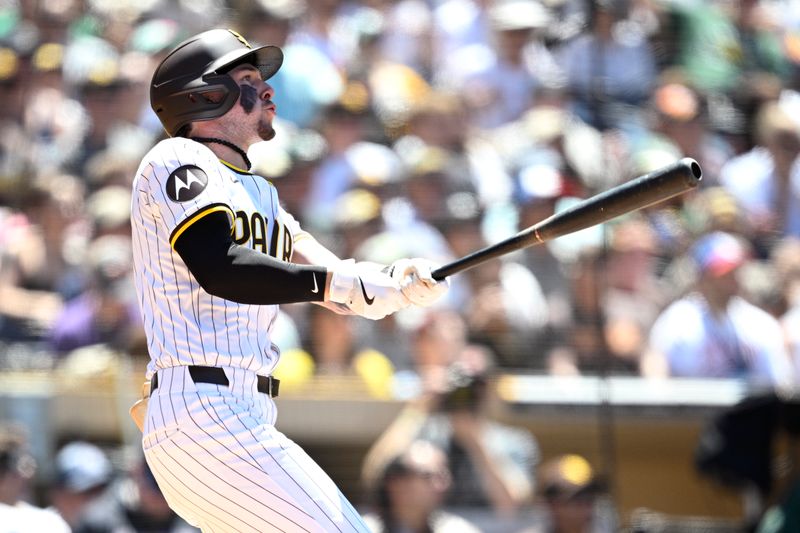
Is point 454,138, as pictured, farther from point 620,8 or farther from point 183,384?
point 183,384

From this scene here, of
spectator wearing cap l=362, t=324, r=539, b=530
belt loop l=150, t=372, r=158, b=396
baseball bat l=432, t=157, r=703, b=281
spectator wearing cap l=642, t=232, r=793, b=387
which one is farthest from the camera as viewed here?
spectator wearing cap l=642, t=232, r=793, b=387

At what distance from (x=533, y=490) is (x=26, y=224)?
3.04m

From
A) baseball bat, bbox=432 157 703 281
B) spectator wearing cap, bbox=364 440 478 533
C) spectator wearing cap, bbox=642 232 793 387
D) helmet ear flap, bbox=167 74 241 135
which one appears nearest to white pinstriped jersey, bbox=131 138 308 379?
helmet ear flap, bbox=167 74 241 135

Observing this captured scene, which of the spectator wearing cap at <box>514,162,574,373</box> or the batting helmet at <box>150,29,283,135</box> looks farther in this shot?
the spectator wearing cap at <box>514,162,574,373</box>

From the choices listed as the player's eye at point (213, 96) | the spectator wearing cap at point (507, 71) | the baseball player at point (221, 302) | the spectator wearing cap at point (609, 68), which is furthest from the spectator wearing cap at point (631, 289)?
the player's eye at point (213, 96)

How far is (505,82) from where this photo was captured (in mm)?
6848

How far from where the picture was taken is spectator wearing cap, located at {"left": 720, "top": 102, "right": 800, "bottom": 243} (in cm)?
624

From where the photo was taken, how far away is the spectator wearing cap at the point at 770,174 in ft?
20.5

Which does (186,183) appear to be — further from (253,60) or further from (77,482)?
(77,482)

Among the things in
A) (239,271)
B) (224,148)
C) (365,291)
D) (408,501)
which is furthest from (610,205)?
(408,501)

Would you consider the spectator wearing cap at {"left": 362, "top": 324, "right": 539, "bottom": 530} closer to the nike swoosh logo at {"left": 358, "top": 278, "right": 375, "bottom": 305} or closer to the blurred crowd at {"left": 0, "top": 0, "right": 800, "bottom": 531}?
the blurred crowd at {"left": 0, "top": 0, "right": 800, "bottom": 531}

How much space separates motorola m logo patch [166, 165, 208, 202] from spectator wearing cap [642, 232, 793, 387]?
3.30m

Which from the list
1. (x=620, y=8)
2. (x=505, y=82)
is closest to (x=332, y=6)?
(x=505, y=82)

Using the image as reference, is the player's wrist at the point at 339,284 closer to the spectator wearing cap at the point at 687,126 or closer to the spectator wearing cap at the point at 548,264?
the spectator wearing cap at the point at 548,264
